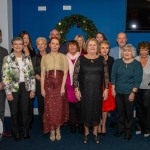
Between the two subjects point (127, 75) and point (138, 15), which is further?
point (138, 15)

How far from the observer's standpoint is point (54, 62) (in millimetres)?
3699

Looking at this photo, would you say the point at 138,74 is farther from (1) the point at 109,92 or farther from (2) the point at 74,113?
(2) the point at 74,113

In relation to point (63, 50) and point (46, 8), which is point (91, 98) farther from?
point (46, 8)

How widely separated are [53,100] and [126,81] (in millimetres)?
1133

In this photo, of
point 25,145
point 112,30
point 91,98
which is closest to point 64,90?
point 91,98

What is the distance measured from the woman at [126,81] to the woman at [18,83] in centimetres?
128

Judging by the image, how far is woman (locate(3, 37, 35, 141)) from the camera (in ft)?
11.8

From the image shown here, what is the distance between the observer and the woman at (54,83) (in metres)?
3.70

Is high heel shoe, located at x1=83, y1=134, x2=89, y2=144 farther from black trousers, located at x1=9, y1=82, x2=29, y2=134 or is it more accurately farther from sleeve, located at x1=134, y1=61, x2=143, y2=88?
sleeve, located at x1=134, y1=61, x2=143, y2=88

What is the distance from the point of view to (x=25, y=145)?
365 cm

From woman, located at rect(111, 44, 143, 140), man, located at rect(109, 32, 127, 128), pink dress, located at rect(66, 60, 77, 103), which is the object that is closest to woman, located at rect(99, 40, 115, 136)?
woman, located at rect(111, 44, 143, 140)

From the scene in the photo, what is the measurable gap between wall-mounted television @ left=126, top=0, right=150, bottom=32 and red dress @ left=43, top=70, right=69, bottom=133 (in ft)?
6.65

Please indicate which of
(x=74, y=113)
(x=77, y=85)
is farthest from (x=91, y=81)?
(x=74, y=113)

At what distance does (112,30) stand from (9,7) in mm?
2124
